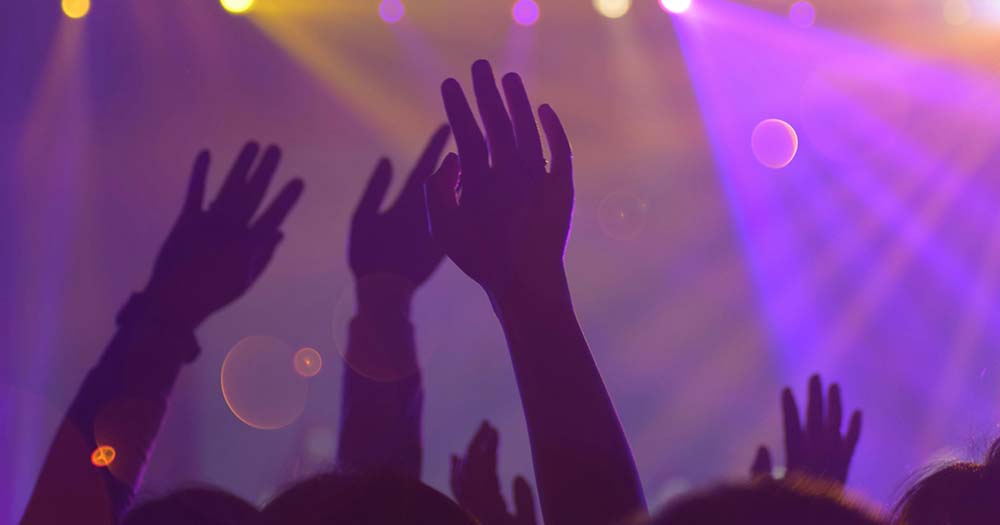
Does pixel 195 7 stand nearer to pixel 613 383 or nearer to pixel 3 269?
pixel 3 269

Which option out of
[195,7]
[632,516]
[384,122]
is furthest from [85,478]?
[384,122]

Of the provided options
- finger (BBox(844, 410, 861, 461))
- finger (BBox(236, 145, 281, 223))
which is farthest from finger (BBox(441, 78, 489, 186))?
finger (BBox(844, 410, 861, 461))

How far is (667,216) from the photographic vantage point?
6.28 meters

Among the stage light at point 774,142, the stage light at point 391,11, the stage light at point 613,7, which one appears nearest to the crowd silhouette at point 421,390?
the stage light at point 391,11

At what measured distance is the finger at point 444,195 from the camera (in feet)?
2.86

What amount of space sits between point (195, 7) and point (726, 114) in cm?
361

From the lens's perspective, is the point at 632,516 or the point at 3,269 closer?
the point at 632,516

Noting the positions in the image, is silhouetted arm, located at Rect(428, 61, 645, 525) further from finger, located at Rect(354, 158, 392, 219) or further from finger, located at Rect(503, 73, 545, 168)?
finger, located at Rect(354, 158, 392, 219)

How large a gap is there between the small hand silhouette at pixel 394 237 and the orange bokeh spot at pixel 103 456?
1.60 feet

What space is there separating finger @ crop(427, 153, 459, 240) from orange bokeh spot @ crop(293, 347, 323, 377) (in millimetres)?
4923

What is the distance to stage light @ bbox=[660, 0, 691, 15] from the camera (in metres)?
5.37

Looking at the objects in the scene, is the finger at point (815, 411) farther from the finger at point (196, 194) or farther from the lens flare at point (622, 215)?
the lens flare at point (622, 215)

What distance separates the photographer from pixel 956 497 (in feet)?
2.77

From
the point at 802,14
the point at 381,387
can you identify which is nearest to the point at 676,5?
the point at 802,14
